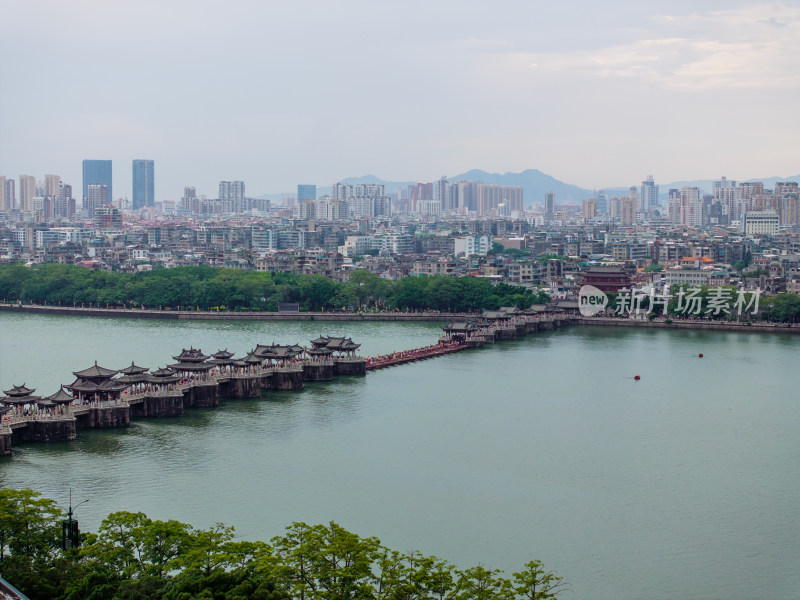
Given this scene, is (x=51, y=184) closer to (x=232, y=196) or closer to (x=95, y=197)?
(x=95, y=197)

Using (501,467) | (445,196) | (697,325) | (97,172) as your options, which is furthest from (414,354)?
(445,196)

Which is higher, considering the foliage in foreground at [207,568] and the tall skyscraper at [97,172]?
the tall skyscraper at [97,172]

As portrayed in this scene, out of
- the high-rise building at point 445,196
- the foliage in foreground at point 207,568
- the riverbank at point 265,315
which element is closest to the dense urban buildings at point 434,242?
the riverbank at point 265,315

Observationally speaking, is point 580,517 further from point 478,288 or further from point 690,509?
point 478,288

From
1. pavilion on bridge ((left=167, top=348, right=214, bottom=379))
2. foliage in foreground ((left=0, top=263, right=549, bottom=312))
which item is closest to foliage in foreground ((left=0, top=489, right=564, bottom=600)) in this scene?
pavilion on bridge ((left=167, top=348, right=214, bottom=379))

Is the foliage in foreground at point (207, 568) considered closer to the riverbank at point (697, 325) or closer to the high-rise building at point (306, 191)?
the riverbank at point (697, 325)

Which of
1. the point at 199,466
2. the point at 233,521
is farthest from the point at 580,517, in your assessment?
the point at 199,466
